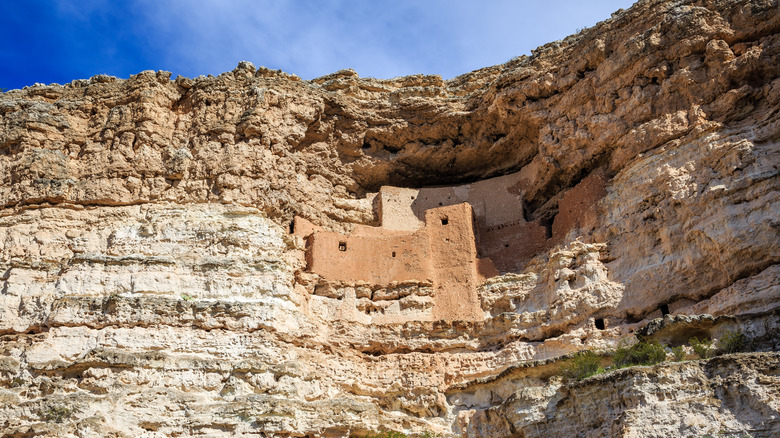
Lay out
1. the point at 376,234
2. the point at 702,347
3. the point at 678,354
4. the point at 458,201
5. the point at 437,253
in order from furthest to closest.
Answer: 1. the point at 458,201
2. the point at 376,234
3. the point at 437,253
4. the point at 678,354
5. the point at 702,347

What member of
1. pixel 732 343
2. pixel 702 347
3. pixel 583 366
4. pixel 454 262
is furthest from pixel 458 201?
pixel 732 343

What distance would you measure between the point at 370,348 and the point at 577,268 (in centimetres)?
548

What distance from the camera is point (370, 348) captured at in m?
20.0

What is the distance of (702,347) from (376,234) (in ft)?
34.6

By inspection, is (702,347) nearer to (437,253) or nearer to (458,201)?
(437,253)

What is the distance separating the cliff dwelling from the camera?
2073 cm

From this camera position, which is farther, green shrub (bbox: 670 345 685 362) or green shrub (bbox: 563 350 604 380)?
green shrub (bbox: 563 350 604 380)

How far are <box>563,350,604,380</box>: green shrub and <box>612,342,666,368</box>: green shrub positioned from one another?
1.39 ft

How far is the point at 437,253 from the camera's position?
2162 cm

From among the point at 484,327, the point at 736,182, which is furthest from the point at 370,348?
the point at 736,182

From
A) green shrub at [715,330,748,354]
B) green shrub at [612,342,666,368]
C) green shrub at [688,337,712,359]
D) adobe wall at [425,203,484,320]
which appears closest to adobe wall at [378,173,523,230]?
adobe wall at [425,203,484,320]

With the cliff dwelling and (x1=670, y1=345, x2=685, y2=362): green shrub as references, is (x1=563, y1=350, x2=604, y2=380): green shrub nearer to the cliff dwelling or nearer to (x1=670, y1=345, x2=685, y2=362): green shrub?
(x1=670, y1=345, x2=685, y2=362): green shrub

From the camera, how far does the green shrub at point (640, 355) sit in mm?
14945

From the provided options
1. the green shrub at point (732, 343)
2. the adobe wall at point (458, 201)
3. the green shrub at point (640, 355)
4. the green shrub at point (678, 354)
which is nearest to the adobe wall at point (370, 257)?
the adobe wall at point (458, 201)
